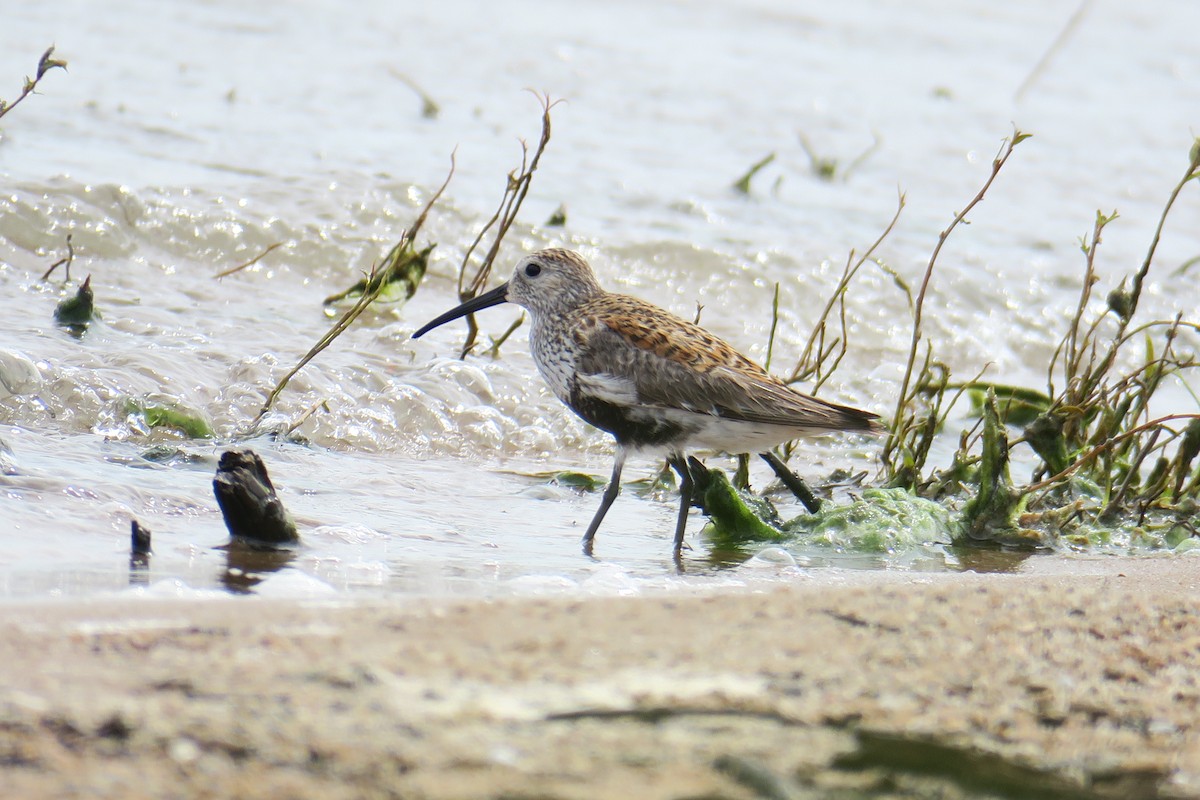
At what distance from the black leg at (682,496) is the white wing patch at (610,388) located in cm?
26

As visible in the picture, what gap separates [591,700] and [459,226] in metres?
6.70

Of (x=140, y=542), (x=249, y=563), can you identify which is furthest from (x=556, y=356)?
(x=140, y=542)

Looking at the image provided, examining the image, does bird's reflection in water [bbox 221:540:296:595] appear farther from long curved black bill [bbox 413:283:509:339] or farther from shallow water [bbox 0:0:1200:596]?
long curved black bill [bbox 413:283:509:339]

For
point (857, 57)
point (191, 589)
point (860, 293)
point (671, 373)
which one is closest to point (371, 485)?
point (671, 373)

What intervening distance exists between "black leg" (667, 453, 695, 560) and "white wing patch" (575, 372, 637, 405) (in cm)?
26

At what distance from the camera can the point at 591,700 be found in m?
2.50

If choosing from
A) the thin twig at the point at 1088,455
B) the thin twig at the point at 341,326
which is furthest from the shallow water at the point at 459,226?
the thin twig at the point at 1088,455

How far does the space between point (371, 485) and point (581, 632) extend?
2.53 meters

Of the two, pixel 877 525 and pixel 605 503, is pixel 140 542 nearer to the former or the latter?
pixel 605 503

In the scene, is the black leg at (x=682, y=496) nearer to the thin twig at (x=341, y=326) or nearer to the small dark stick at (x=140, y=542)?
the thin twig at (x=341, y=326)

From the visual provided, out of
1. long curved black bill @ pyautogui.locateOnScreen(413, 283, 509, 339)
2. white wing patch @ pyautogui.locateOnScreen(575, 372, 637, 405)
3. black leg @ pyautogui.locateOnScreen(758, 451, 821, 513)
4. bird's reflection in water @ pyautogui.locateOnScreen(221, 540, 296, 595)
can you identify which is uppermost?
long curved black bill @ pyautogui.locateOnScreen(413, 283, 509, 339)

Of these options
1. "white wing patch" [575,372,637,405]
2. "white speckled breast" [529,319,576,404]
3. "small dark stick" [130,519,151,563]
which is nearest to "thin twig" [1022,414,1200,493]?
"white wing patch" [575,372,637,405]

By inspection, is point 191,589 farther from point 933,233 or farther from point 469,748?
point 933,233

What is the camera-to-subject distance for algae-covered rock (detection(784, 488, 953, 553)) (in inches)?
193
